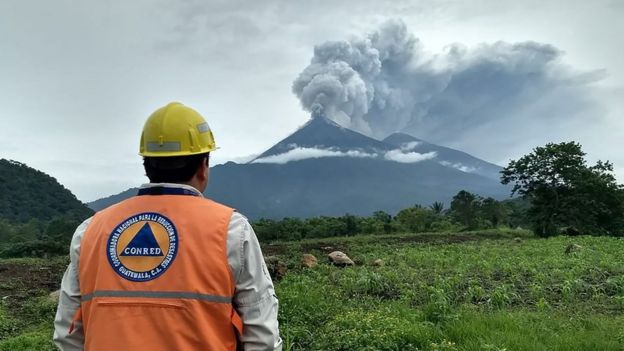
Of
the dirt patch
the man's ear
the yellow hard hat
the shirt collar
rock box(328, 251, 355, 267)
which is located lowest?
the dirt patch

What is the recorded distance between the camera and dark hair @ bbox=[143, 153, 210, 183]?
6.60 ft

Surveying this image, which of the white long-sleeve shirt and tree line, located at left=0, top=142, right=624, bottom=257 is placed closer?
the white long-sleeve shirt

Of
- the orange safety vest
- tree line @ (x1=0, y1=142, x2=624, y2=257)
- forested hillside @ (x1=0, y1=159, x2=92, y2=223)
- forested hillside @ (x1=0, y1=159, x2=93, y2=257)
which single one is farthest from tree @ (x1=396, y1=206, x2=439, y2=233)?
the orange safety vest

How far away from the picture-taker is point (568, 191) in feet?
99.4

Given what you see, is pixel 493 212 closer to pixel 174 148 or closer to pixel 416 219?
pixel 416 219

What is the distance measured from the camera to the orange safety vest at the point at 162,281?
175 cm

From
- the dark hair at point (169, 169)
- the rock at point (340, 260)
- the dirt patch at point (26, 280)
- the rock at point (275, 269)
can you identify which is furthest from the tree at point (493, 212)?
the dark hair at point (169, 169)

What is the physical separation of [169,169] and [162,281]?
17.9 inches

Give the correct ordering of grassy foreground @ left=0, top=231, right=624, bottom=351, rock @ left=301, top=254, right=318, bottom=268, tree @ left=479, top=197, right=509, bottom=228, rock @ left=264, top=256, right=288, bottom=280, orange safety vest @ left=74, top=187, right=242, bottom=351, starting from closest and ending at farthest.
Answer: orange safety vest @ left=74, top=187, right=242, bottom=351 < grassy foreground @ left=0, top=231, right=624, bottom=351 < rock @ left=264, top=256, right=288, bottom=280 < rock @ left=301, top=254, right=318, bottom=268 < tree @ left=479, top=197, right=509, bottom=228

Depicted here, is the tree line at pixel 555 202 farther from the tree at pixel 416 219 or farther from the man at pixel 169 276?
the man at pixel 169 276

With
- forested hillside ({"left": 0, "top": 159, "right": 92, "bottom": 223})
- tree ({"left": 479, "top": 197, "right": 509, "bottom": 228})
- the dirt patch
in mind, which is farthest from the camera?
forested hillside ({"left": 0, "top": 159, "right": 92, "bottom": 223})

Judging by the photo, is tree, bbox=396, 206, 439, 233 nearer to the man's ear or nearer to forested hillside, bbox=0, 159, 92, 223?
forested hillside, bbox=0, 159, 92, 223

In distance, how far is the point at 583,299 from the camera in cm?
756

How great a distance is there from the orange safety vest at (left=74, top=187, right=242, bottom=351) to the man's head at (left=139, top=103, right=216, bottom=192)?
0.45 ft
